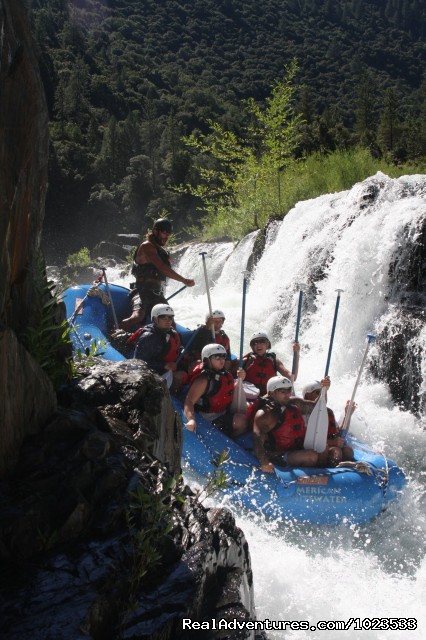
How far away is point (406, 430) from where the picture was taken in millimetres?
7336

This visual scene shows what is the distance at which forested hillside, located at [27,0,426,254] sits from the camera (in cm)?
3691

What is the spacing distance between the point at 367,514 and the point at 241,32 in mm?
99917

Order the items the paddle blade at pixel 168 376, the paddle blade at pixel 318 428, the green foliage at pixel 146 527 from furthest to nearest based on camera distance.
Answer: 1. the paddle blade at pixel 168 376
2. the paddle blade at pixel 318 428
3. the green foliage at pixel 146 527

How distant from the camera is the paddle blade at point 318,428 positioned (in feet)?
17.4

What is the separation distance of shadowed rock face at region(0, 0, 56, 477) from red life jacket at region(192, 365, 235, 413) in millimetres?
3124

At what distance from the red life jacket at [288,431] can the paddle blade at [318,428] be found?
7 centimetres

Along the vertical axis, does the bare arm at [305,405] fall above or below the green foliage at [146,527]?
below

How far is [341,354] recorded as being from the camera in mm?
8953

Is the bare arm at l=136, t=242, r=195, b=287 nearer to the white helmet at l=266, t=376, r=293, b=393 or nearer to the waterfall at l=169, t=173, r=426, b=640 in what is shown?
the white helmet at l=266, t=376, r=293, b=393

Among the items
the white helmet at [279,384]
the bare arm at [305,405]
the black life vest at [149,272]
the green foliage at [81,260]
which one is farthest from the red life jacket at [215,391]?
the green foliage at [81,260]

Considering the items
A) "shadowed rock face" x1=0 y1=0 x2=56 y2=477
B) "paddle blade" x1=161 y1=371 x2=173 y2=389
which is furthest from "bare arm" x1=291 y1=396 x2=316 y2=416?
"shadowed rock face" x1=0 y1=0 x2=56 y2=477

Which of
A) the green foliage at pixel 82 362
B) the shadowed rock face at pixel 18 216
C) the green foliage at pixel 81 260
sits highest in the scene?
the shadowed rock face at pixel 18 216

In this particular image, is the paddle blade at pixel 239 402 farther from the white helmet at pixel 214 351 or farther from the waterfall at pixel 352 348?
the waterfall at pixel 352 348

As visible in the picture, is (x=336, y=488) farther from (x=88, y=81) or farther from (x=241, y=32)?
(x=241, y=32)
